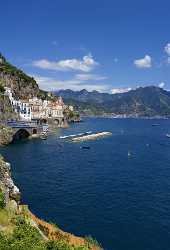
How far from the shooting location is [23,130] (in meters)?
187

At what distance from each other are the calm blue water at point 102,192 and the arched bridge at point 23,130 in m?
27.3

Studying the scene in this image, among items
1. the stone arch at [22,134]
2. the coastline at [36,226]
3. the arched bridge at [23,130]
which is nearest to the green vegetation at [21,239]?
the coastline at [36,226]

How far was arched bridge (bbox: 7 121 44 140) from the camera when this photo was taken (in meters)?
178

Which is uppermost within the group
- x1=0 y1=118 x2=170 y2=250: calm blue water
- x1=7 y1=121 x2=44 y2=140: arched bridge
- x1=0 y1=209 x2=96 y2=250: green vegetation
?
x1=7 y1=121 x2=44 y2=140: arched bridge

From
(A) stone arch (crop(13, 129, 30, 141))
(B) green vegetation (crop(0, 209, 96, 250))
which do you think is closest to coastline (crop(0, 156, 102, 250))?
(B) green vegetation (crop(0, 209, 96, 250))

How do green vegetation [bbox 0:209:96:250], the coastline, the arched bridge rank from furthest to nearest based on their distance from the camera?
the arched bridge, the coastline, green vegetation [bbox 0:209:96:250]

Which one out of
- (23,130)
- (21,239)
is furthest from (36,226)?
(23,130)

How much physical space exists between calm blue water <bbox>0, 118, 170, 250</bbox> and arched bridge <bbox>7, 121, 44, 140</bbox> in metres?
27.3

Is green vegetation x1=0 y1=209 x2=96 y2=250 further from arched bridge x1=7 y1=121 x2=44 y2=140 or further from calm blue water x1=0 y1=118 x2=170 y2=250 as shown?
arched bridge x1=7 y1=121 x2=44 y2=140

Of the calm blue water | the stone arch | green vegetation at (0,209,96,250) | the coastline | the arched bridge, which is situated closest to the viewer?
green vegetation at (0,209,96,250)

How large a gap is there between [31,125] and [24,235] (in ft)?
535

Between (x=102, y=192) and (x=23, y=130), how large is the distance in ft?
358

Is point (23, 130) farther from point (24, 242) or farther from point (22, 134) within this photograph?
point (24, 242)

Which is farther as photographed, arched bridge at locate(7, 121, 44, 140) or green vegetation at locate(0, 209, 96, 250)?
arched bridge at locate(7, 121, 44, 140)
